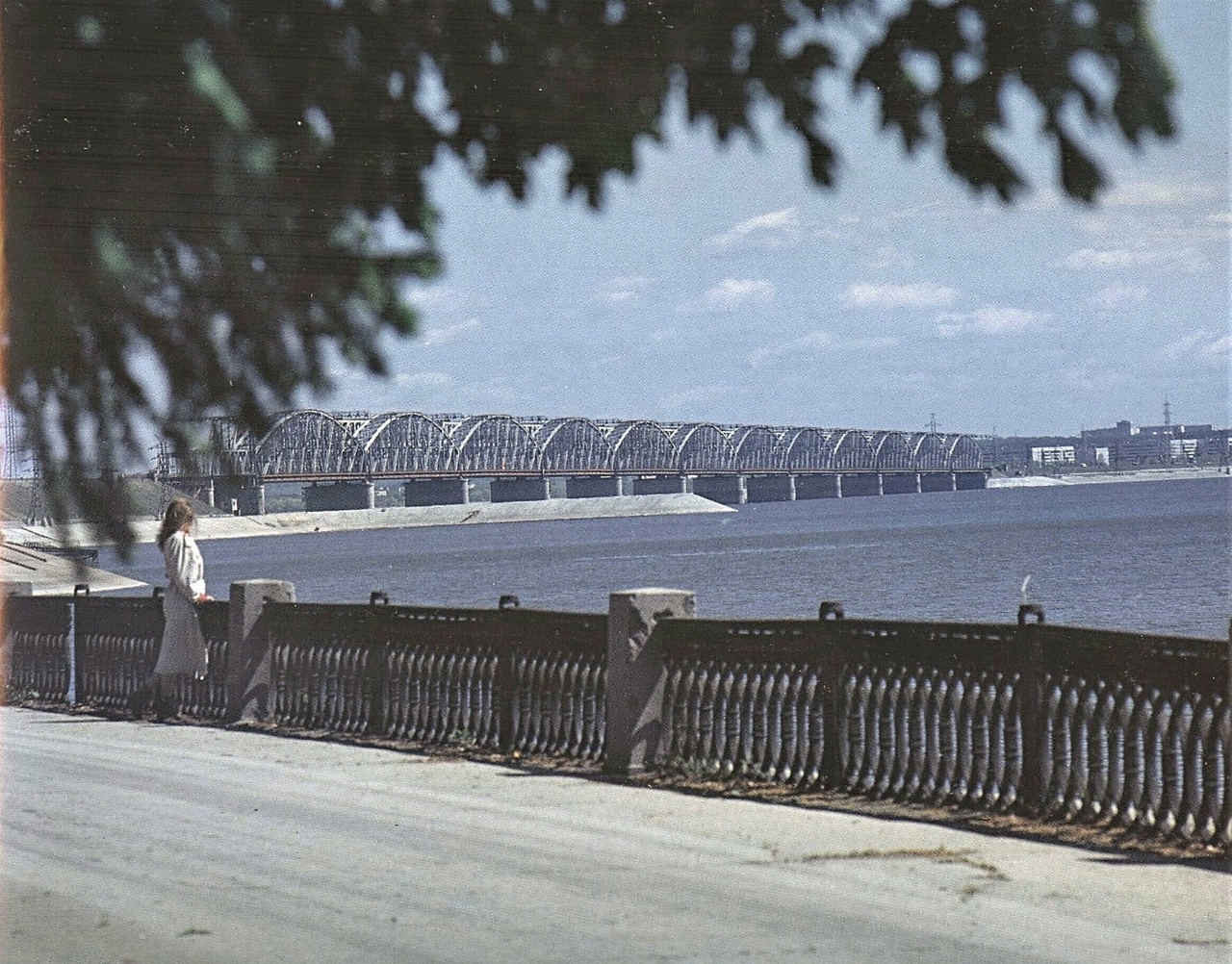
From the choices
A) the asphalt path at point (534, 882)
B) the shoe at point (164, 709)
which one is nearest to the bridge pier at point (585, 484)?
the shoe at point (164, 709)

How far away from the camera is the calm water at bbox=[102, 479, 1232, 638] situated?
2093 inches

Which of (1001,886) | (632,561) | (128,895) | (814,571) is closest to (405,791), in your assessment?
(128,895)

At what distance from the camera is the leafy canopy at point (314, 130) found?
144 inches

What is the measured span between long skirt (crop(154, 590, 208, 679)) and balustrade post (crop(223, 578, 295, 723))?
0.28 metres

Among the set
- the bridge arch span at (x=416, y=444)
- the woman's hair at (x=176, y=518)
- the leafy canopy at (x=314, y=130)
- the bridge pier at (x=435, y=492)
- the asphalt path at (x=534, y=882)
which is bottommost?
the asphalt path at (x=534, y=882)

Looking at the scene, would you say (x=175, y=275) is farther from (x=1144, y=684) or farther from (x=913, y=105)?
(x=1144, y=684)

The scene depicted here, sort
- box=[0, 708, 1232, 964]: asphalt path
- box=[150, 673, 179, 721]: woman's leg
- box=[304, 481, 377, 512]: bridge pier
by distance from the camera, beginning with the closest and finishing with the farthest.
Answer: box=[0, 708, 1232, 964]: asphalt path < box=[150, 673, 179, 721]: woman's leg < box=[304, 481, 377, 512]: bridge pier

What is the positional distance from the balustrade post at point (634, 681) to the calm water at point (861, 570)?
7.35m

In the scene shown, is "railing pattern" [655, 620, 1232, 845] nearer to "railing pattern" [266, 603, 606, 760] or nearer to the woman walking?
"railing pattern" [266, 603, 606, 760]

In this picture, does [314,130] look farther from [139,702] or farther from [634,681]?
[139,702]

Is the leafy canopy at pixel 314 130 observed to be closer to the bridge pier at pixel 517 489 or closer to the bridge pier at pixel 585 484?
the bridge pier at pixel 585 484

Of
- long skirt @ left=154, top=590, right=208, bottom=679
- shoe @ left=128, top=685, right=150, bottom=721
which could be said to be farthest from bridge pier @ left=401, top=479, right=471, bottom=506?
long skirt @ left=154, top=590, right=208, bottom=679

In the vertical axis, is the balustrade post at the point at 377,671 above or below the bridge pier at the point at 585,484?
below

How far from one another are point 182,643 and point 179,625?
141 mm
